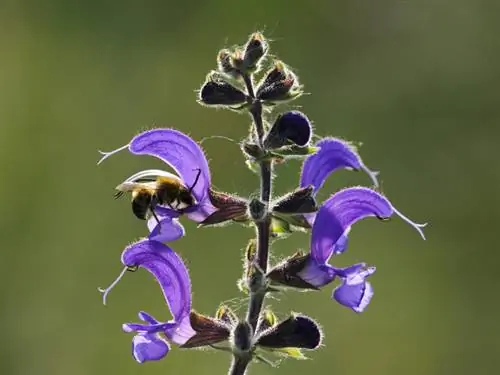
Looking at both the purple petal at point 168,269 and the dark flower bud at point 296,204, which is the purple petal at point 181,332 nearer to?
the purple petal at point 168,269

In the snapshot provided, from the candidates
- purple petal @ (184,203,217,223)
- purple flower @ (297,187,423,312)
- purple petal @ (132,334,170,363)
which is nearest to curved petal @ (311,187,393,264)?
purple flower @ (297,187,423,312)

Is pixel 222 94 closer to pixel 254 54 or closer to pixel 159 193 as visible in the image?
pixel 254 54

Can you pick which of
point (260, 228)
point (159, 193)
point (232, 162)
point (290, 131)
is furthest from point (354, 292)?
point (232, 162)

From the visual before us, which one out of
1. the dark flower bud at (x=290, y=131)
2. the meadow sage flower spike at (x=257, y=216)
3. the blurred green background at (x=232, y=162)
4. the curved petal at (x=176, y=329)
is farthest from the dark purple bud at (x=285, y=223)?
the blurred green background at (x=232, y=162)

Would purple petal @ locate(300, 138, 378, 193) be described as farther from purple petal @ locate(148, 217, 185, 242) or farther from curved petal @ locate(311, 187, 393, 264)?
purple petal @ locate(148, 217, 185, 242)
